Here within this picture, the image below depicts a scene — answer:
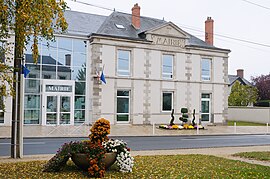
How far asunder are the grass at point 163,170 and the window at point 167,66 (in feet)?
62.1

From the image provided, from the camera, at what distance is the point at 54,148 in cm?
1426

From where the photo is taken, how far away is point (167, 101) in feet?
97.0

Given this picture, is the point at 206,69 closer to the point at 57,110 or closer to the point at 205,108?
the point at 205,108

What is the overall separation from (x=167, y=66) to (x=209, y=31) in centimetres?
706

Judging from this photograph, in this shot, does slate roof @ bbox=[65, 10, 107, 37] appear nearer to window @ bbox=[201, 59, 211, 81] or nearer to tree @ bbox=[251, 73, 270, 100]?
window @ bbox=[201, 59, 211, 81]

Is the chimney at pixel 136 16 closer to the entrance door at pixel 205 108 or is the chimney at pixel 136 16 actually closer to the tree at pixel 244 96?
the entrance door at pixel 205 108

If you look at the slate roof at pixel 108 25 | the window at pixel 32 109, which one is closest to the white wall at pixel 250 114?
the slate roof at pixel 108 25

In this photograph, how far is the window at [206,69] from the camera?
31609 mm

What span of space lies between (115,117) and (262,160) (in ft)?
53.3

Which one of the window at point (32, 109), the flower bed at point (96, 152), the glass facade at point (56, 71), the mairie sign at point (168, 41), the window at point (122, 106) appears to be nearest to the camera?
the flower bed at point (96, 152)

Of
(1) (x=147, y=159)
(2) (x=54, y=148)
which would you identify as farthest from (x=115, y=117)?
Result: (1) (x=147, y=159)

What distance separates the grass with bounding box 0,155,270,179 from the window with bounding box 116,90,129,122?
16520mm

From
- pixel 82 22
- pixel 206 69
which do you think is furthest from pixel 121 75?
pixel 206 69

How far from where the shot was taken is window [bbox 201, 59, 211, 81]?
104ft
